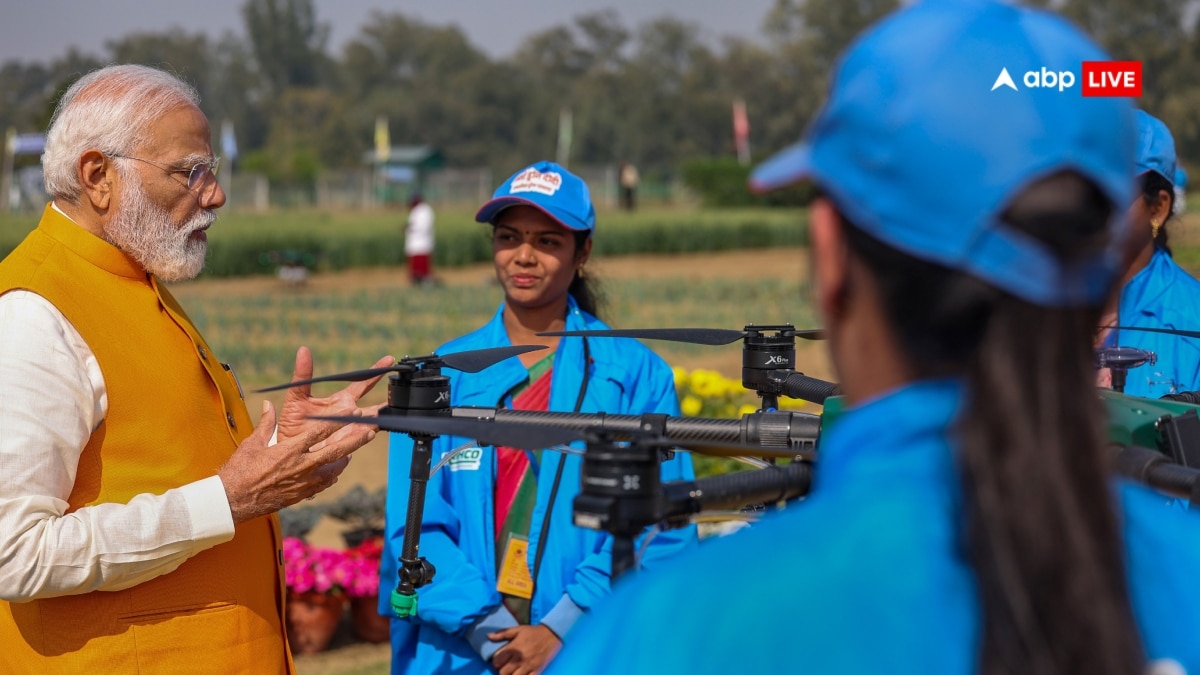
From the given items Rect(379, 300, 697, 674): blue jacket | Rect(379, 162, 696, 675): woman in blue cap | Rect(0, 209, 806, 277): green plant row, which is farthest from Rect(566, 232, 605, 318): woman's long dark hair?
Rect(0, 209, 806, 277): green plant row

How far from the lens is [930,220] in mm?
920

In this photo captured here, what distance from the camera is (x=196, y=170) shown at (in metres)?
2.78

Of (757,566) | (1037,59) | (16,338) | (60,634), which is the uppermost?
(1037,59)

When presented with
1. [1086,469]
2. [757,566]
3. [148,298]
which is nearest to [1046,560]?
[1086,469]

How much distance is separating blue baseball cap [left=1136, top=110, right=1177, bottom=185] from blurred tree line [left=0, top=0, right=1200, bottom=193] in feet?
210

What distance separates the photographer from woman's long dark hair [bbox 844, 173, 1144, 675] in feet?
2.90

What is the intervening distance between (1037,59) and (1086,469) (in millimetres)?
321

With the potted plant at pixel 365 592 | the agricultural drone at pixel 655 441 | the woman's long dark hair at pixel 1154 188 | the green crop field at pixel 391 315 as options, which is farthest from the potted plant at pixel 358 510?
the green crop field at pixel 391 315

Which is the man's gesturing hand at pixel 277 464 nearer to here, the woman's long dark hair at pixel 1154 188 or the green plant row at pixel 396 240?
the woman's long dark hair at pixel 1154 188

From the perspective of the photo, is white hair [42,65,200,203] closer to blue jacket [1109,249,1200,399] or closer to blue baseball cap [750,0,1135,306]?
blue baseball cap [750,0,1135,306]

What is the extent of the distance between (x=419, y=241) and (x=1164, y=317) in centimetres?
2094

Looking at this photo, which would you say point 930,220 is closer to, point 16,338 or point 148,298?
point 16,338

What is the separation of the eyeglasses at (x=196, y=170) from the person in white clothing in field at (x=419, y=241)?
2042cm

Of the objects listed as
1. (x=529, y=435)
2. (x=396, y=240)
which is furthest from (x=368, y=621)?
(x=396, y=240)
